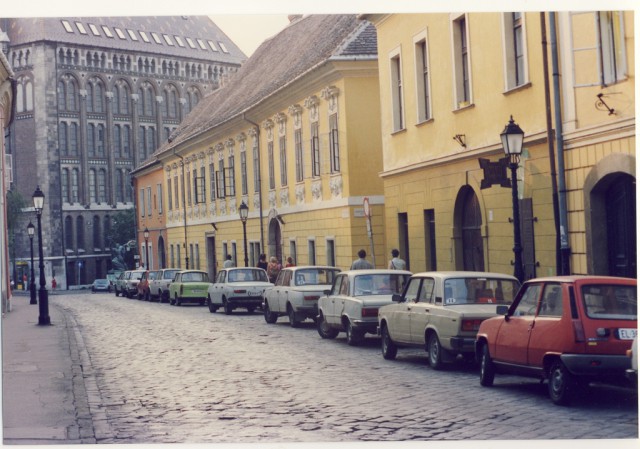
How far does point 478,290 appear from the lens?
15.1 m

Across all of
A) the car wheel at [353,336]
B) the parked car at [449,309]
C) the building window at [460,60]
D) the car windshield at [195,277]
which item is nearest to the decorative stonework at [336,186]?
the car windshield at [195,277]

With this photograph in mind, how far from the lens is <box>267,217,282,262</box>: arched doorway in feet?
125

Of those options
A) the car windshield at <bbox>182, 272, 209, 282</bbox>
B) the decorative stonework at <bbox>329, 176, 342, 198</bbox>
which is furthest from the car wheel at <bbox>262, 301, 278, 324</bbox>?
the car windshield at <bbox>182, 272, 209, 282</bbox>

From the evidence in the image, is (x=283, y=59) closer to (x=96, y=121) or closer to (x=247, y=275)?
(x=247, y=275)

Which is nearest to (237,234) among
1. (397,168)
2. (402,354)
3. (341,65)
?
(341,65)

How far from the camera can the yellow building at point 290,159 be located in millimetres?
31453

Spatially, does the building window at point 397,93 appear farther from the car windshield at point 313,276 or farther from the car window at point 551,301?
the car window at point 551,301

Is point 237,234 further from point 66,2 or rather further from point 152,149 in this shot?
point 152,149

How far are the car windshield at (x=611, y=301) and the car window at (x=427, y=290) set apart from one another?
4084 millimetres

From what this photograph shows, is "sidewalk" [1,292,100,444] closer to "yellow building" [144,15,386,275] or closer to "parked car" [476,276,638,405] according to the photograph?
"parked car" [476,276,638,405]

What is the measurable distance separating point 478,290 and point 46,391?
5.75 meters

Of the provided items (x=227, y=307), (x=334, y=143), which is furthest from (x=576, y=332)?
(x=334, y=143)

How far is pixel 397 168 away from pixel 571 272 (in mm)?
8821

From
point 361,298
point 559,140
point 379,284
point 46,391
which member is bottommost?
point 46,391
